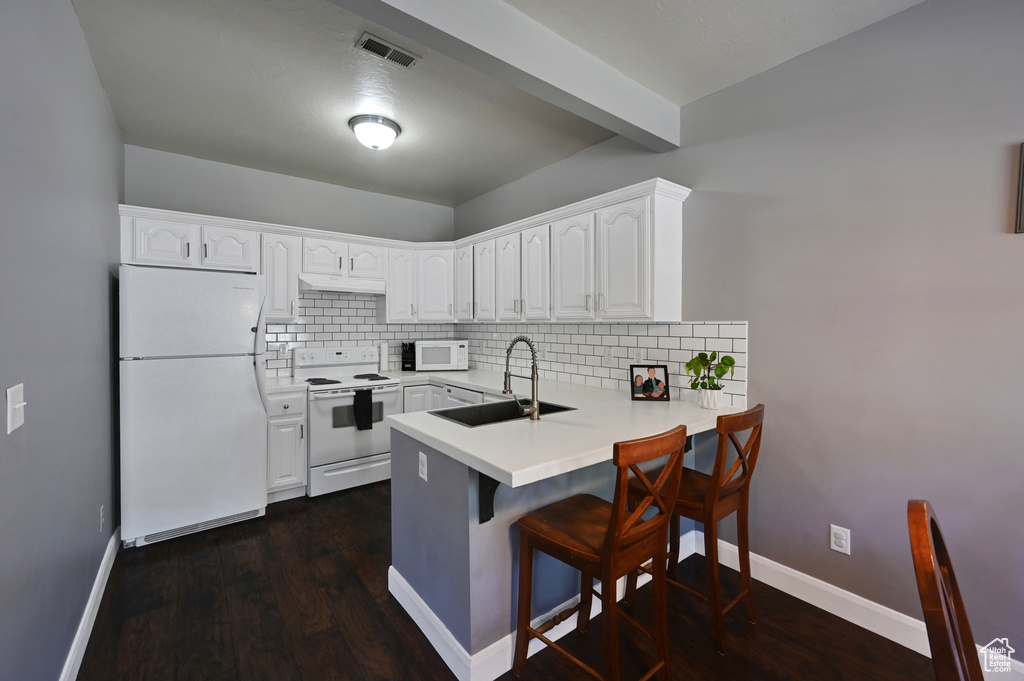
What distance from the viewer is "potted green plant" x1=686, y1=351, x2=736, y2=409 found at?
7.86 feet

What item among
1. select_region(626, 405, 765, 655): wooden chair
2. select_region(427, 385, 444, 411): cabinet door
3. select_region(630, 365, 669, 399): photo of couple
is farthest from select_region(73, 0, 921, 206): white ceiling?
select_region(427, 385, 444, 411): cabinet door

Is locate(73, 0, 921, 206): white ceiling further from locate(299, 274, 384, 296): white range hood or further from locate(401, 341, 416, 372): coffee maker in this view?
locate(401, 341, 416, 372): coffee maker

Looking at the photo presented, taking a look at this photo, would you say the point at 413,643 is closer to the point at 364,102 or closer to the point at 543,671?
the point at 543,671

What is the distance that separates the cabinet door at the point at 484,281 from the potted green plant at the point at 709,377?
1798 mm

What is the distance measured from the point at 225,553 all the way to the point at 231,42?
9.12 ft

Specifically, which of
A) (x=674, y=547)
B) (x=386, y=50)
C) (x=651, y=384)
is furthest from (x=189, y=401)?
(x=674, y=547)

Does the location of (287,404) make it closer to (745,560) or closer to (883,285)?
(745,560)

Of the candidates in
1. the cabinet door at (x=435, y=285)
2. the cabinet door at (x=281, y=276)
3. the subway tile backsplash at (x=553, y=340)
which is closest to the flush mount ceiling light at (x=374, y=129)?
the cabinet door at (x=281, y=276)

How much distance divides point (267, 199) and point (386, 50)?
7.60 ft

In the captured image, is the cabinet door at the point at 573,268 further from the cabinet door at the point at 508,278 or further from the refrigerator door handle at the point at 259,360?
the refrigerator door handle at the point at 259,360

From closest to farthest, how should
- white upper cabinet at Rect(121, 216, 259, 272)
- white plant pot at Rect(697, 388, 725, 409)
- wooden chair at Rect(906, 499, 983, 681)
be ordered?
wooden chair at Rect(906, 499, 983, 681) → white plant pot at Rect(697, 388, 725, 409) → white upper cabinet at Rect(121, 216, 259, 272)

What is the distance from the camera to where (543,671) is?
5.85 ft

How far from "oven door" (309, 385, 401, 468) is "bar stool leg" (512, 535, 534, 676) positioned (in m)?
2.06

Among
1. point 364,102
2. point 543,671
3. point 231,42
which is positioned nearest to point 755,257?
point 543,671
